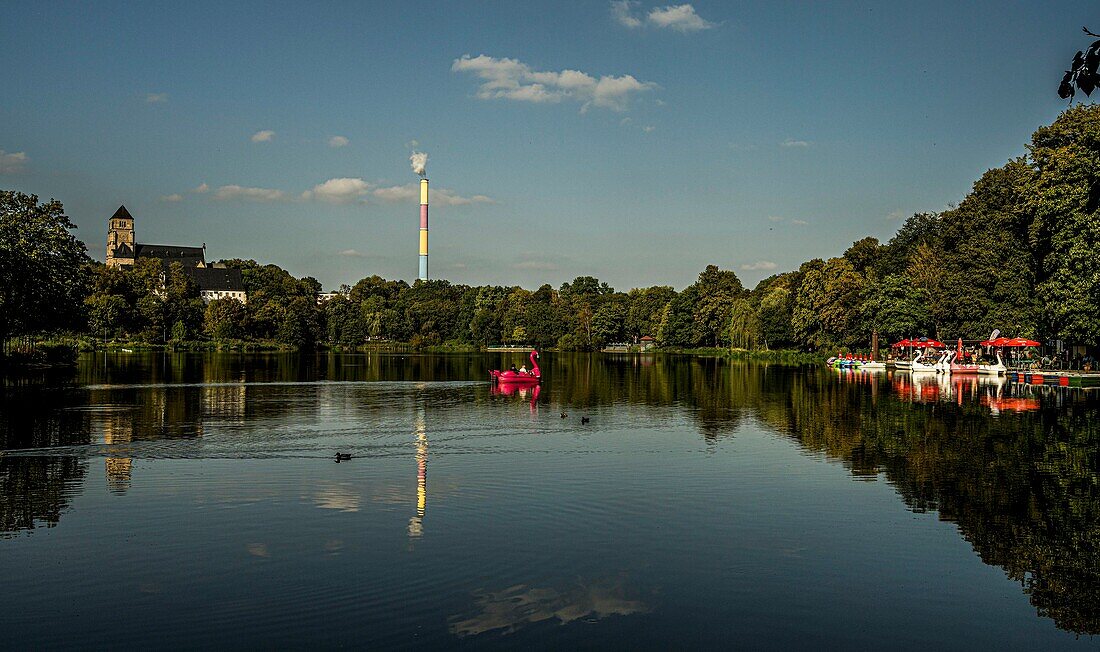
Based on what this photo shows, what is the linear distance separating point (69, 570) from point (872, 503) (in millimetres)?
13087

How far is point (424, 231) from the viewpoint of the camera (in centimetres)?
16188

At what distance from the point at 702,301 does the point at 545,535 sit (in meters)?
120

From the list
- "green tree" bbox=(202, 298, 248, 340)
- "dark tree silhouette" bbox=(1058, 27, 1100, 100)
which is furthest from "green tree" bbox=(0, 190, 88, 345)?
"green tree" bbox=(202, 298, 248, 340)

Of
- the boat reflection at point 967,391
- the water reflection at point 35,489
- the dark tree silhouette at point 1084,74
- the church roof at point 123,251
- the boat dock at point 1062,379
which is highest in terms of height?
the church roof at point 123,251

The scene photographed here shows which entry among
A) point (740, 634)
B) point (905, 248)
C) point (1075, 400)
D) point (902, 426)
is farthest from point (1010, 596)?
point (905, 248)

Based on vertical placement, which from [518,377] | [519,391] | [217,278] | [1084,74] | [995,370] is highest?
[217,278]

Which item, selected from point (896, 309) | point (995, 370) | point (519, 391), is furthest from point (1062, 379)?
point (896, 309)

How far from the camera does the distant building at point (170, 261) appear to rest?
17838 centimetres

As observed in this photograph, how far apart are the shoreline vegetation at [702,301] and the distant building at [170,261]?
408 centimetres

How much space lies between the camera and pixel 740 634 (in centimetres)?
964

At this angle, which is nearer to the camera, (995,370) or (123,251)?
(995,370)

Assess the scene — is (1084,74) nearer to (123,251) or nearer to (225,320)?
(225,320)

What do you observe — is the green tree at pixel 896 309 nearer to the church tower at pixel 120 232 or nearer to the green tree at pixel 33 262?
the green tree at pixel 33 262

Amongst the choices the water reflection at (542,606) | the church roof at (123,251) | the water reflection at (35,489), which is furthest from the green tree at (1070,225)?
the church roof at (123,251)
